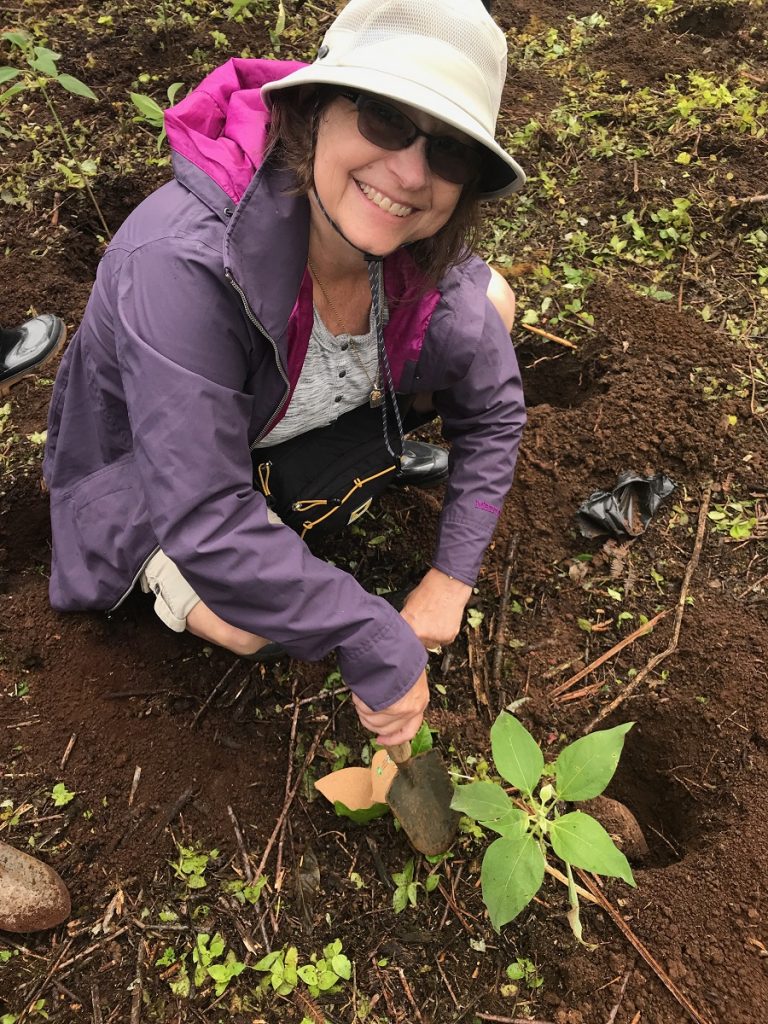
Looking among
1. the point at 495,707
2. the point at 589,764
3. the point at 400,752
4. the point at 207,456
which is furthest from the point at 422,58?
the point at 495,707

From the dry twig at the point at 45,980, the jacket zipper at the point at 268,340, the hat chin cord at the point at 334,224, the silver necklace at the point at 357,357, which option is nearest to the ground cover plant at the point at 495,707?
the dry twig at the point at 45,980

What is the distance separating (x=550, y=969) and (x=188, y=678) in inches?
45.4

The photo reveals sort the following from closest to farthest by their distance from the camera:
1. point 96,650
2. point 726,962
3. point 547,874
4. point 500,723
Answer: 1. point 500,723
2. point 726,962
3. point 547,874
4. point 96,650

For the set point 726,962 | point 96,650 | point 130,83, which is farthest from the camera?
point 130,83

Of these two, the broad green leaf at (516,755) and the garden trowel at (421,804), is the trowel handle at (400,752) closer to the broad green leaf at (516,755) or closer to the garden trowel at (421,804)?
the garden trowel at (421,804)

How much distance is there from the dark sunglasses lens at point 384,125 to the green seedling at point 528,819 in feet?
3.57

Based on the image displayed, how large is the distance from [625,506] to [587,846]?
3.85ft

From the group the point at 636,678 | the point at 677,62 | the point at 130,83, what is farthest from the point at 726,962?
the point at 130,83

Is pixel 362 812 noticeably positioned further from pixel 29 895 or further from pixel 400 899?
pixel 29 895

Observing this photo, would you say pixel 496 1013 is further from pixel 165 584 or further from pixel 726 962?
pixel 165 584

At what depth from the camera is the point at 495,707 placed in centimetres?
198

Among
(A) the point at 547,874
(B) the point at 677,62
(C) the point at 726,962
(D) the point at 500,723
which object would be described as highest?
(B) the point at 677,62

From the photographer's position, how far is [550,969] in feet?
5.18

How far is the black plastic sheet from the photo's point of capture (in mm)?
2215
